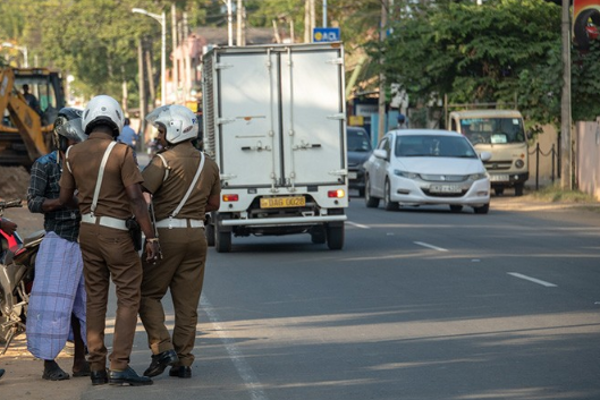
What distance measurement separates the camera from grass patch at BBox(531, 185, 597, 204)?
99.2ft

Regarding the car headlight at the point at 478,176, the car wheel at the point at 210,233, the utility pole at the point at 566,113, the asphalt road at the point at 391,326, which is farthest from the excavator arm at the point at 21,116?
the asphalt road at the point at 391,326

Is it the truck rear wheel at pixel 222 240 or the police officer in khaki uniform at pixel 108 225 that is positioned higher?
the police officer in khaki uniform at pixel 108 225

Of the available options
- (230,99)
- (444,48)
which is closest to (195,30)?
(444,48)

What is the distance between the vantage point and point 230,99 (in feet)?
58.6

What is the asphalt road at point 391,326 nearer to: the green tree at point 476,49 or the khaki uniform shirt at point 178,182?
the khaki uniform shirt at point 178,182

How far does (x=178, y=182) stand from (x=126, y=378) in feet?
4.40

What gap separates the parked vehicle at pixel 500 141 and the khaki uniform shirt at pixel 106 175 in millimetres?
26196

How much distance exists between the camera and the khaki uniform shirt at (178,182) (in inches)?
341

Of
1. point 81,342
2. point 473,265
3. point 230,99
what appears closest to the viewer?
point 81,342

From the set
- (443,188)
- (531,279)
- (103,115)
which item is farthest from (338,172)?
(103,115)

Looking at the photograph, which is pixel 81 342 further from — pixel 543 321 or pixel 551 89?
pixel 551 89

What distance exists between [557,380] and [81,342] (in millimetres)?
3168

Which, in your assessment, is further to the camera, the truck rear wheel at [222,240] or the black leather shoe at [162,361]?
the truck rear wheel at [222,240]

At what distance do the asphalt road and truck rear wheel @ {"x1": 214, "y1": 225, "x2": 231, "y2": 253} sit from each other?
175mm
